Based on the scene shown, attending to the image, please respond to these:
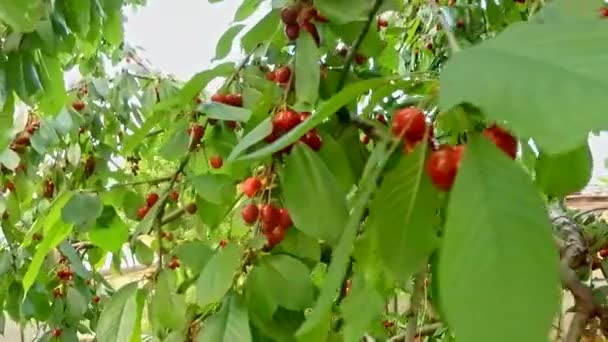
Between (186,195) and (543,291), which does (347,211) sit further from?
(186,195)

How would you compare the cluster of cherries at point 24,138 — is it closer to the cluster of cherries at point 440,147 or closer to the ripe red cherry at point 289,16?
the ripe red cherry at point 289,16

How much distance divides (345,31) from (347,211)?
23cm

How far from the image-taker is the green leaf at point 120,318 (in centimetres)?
69

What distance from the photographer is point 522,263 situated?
290 millimetres

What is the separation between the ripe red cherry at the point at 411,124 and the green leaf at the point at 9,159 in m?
1.12

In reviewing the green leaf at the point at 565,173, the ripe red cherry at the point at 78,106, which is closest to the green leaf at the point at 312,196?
the green leaf at the point at 565,173

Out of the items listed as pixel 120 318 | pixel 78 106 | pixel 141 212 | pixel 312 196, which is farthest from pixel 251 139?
pixel 78 106

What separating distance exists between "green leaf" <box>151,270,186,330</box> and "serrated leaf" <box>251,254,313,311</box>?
0.11 m

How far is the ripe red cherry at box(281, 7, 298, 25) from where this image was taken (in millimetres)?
662

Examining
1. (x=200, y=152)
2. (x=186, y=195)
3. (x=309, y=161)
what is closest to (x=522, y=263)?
(x=309, y=161)

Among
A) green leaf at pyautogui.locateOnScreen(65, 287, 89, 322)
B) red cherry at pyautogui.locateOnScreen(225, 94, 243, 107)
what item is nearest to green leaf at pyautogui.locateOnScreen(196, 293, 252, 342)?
red cherry at pyautogui.locateOnScreen(225, 94, 243, 107)

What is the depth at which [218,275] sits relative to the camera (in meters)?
0.58

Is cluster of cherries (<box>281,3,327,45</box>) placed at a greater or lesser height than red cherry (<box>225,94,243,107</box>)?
greater

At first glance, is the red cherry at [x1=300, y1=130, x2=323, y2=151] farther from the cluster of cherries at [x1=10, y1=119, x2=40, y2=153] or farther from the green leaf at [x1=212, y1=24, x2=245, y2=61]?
the cluster of cherries at [x1=10, y1=119, x2=40, y2=153]
